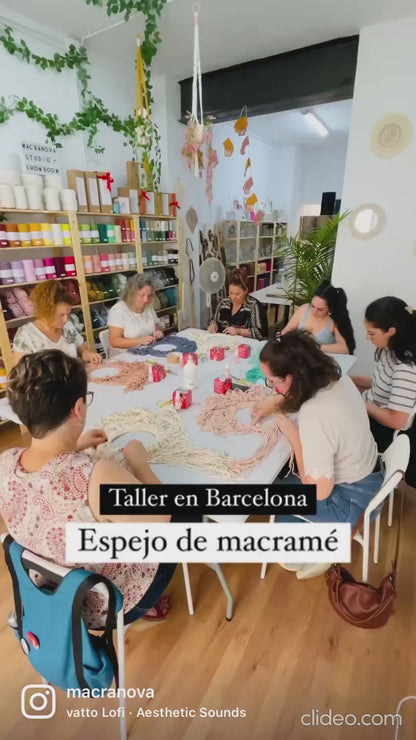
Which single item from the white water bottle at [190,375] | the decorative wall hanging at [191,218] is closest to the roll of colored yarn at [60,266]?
the white water bottle at [190,375]

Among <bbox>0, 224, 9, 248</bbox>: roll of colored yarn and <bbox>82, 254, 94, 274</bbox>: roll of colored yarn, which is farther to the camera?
<bbox>82, 254, 94, 274</bbox>: roll of colored yarn

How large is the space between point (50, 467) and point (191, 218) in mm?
4621

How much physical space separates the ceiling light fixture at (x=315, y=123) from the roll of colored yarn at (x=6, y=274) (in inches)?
180

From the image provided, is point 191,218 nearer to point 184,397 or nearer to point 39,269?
point 39,269

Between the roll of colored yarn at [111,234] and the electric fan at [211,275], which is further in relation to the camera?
the electric fan at [211,275]

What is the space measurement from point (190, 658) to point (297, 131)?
7180 mm

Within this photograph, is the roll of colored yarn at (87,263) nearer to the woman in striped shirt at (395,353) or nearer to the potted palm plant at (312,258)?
the potted palm plant at (312,258)

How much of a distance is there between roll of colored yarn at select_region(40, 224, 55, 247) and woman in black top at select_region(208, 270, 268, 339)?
1538 millimetres

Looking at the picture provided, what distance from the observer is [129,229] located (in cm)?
376

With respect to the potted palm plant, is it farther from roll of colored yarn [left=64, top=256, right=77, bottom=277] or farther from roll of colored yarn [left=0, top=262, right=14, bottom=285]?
roll of colored yarn [left=0, top=262, right=14, bottom=285]

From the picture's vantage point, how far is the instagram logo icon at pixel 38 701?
127 cm

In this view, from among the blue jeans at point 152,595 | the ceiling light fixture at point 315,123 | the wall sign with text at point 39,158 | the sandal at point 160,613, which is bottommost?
the sandal at point 160,613

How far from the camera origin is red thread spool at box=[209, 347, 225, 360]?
7.69ft

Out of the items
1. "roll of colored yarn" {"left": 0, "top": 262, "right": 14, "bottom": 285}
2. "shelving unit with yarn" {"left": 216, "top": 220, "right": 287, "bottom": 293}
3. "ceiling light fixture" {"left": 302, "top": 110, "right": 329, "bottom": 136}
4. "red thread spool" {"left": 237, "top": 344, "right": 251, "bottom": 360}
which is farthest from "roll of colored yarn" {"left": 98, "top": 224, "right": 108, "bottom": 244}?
"ceiling light fixture" {"left": 302, "top": 110, "right": 329, "bottom": 136}
